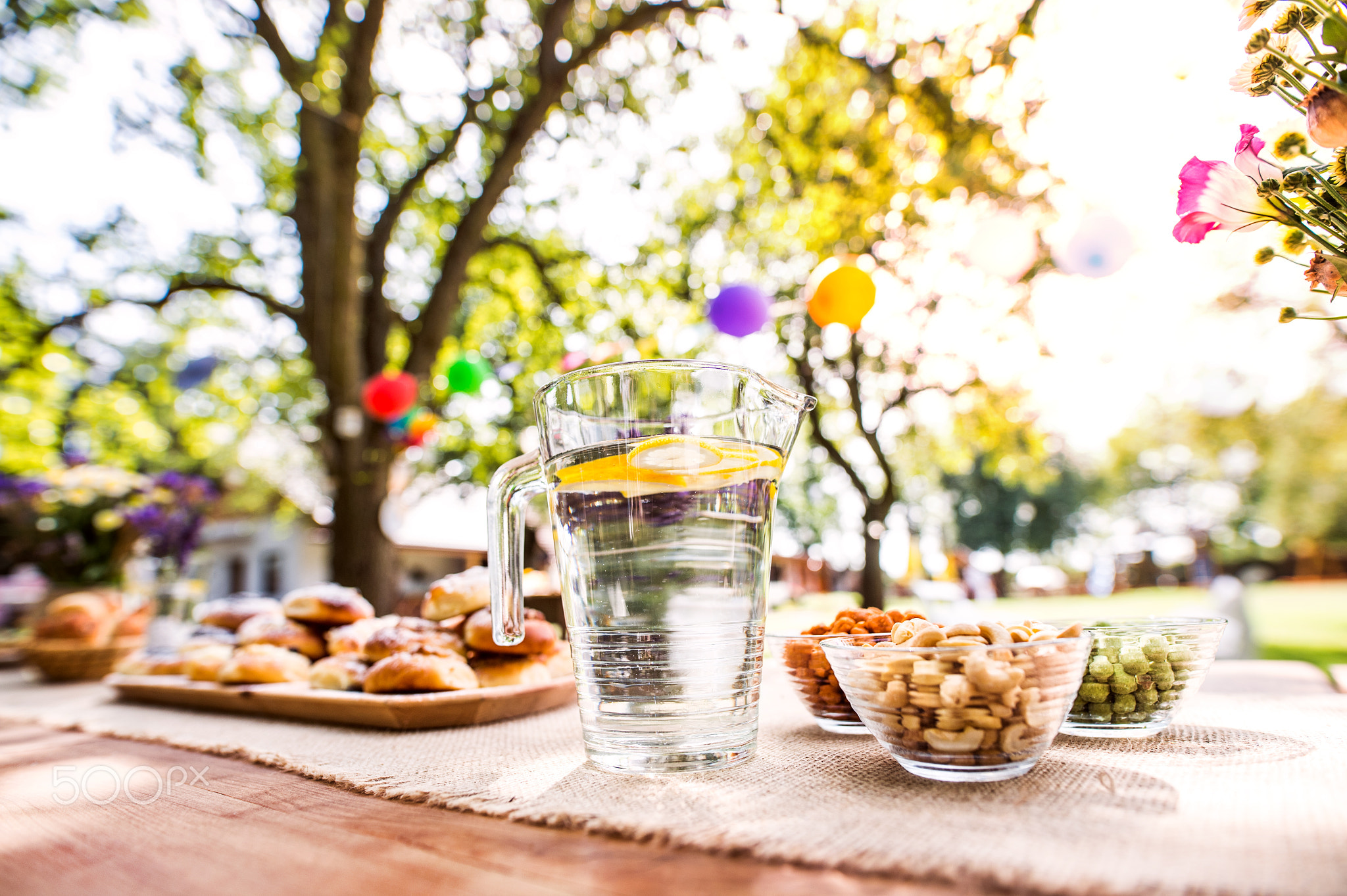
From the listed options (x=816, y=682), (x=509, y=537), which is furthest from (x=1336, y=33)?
(x=509, y=537)

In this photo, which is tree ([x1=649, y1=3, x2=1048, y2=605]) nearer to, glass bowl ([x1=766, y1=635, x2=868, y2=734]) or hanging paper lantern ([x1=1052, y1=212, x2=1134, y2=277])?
hanging paper lantern ([x1=1052, y1=212, x2=1134, y2=277])

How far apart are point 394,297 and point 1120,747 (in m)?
6.64

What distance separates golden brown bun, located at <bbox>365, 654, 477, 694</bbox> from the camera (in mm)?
1076

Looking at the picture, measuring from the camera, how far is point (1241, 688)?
3.90 ft

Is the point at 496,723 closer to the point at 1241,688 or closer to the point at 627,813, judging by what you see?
the point at 627,813

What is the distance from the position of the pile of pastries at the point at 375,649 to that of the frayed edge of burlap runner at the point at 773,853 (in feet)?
1.03

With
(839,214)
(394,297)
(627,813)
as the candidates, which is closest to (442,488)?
(394,297)

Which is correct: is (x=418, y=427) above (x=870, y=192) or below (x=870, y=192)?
below

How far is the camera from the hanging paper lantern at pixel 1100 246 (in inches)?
137

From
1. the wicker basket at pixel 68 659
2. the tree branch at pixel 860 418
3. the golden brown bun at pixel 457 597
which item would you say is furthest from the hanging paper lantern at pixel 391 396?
the tree branch at pixel 860 418

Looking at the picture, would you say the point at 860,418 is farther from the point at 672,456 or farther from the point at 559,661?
the point at 672,456

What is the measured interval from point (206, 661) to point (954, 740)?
1462mm

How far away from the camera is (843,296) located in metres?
3.43

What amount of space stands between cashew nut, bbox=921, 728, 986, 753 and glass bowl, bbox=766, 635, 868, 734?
241 mm
